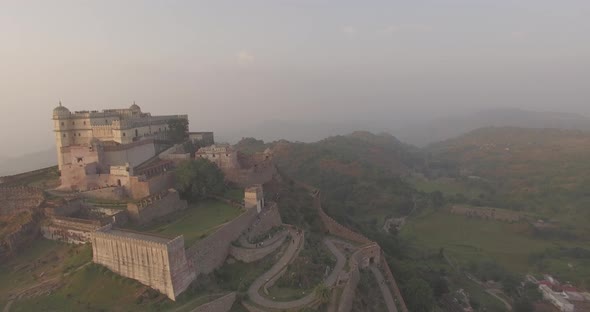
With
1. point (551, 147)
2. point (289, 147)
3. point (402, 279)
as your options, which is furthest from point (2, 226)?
point (551, 147)

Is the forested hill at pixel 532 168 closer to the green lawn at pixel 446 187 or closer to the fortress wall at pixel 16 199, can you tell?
the green lawn at pixel 446 187

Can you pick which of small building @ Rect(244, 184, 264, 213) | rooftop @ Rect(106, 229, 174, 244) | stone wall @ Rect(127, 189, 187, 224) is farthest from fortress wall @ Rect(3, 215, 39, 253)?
small building @ Rect(244, 184, 264, 213)

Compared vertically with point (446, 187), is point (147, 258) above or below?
above

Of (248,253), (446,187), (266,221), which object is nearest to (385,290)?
(266,221)

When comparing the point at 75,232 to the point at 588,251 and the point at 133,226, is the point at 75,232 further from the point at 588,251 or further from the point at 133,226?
the point at 588,251

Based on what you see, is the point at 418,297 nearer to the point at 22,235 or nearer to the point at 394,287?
the point at 394,287

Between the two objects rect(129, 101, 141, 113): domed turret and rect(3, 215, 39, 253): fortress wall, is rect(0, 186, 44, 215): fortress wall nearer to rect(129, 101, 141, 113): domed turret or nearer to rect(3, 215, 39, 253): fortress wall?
rect(3, 215, 39, 253): fortress wall
